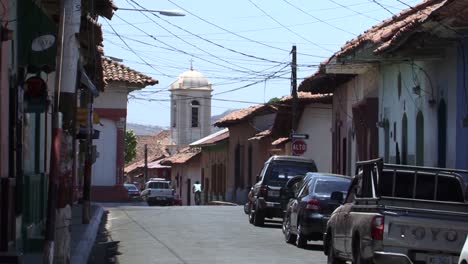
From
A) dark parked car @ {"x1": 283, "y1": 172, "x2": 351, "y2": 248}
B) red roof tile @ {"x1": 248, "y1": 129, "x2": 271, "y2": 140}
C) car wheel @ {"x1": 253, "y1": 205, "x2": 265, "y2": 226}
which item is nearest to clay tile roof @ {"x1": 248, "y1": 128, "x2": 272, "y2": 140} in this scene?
red roof tile @ {"x1": 248, "y1": 129, "x2": 271, "y2": 140}

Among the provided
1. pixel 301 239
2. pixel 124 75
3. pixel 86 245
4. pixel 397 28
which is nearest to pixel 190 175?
pixel 124 75

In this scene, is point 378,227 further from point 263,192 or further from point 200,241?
point 263,192

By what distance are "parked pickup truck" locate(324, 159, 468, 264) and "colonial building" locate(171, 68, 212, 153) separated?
253 ft

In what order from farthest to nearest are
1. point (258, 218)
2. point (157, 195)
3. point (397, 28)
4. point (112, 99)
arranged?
1. point (157, 195)
2. point (112, 99)
3. point (258, 218)
4. point (397, 28)

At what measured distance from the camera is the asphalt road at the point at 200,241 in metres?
19.9

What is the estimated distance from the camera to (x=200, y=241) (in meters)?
23.8

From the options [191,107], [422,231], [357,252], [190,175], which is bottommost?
[357,252]

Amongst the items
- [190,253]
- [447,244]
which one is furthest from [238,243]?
[447,244]

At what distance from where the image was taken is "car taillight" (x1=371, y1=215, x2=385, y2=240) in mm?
14328

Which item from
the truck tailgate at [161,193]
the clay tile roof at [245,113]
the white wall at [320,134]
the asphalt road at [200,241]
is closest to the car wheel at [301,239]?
the asphalt road at [200,241]

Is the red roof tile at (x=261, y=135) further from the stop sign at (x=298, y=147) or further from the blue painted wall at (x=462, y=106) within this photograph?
the blue painted wall at (x=462, y=106)

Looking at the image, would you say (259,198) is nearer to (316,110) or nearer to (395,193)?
(395,193)

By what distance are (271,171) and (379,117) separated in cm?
399

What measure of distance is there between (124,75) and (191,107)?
4303 centimetres
